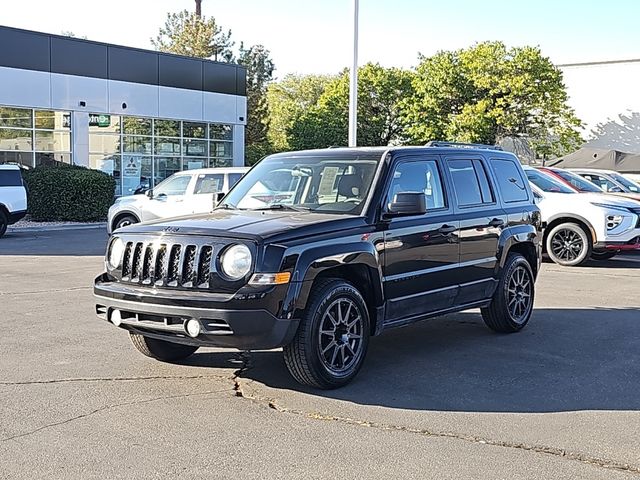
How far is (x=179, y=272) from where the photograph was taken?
18.8 ft

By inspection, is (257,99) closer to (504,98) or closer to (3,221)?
(504,98)

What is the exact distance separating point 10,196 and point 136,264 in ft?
49.0

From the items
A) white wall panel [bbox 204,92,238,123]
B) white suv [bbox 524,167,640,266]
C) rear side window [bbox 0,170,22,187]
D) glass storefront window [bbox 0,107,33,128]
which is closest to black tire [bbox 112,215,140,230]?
rear side window [bbox 0,170,22,187]

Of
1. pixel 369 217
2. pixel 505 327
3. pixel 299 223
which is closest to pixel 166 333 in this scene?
pixel 299 223

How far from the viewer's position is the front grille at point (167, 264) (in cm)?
568

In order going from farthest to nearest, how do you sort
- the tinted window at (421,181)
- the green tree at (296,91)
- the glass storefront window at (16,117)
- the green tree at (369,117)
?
the green tree at (296,91) < the green tree at (369,117) < the glass storefront window at (16,117) < the tinted window at (421,181)

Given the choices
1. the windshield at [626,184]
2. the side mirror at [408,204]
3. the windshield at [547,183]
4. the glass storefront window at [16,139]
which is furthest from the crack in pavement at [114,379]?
the glass storefront window at [16,139]

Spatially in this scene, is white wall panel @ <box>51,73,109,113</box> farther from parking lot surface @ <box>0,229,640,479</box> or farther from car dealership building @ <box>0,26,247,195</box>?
parking lot surface @ <box>0,229,640,479</box>

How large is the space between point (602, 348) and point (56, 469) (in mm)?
5146

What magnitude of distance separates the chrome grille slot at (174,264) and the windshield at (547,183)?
33.4ft

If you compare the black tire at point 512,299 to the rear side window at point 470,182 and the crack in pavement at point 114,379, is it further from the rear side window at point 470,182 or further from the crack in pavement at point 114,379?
the crack in pavement at point 114,379

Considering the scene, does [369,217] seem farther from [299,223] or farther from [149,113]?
[149,113]

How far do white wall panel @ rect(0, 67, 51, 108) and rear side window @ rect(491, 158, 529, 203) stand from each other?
906 inches

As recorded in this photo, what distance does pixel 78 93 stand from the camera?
96.4ft
